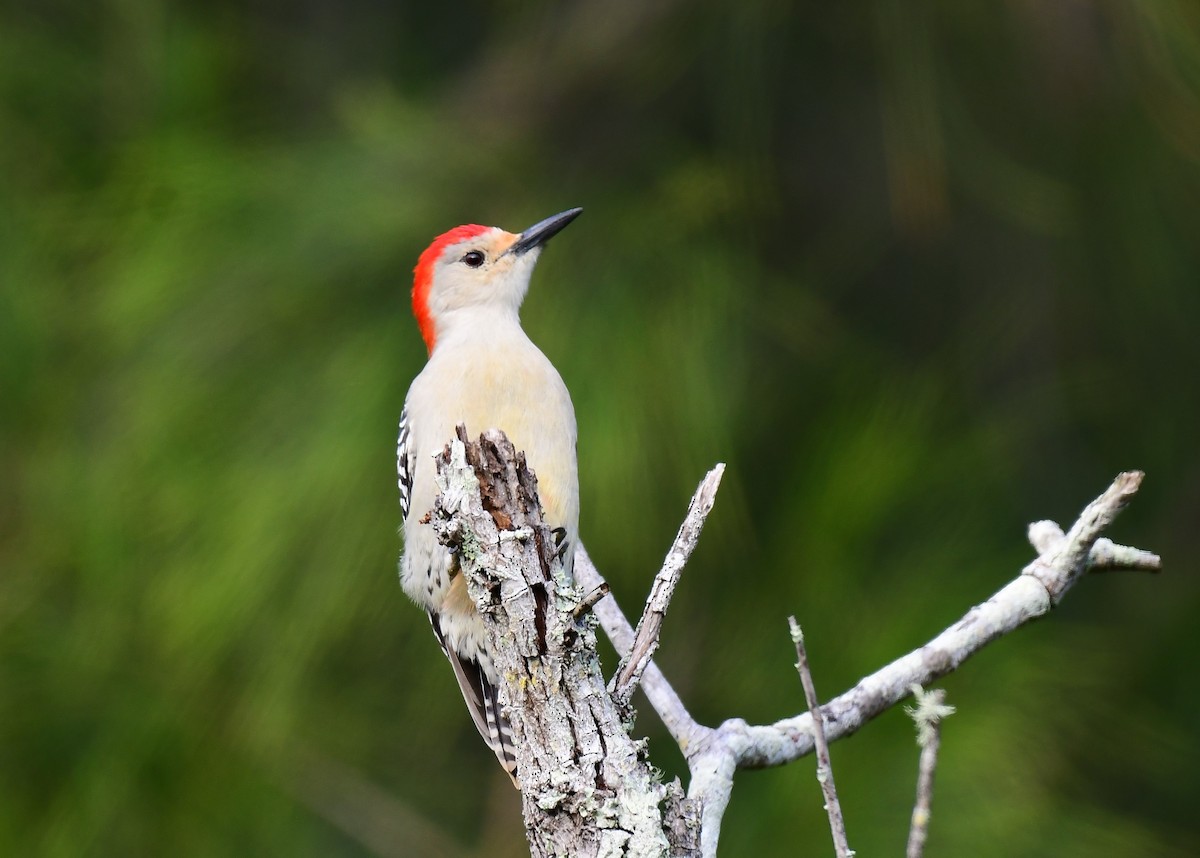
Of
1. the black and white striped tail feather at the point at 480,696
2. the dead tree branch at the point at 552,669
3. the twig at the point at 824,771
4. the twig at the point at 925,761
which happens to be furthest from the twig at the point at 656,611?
the black and white striped tail feather at the point at 480,696

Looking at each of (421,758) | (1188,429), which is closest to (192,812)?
(421,758)

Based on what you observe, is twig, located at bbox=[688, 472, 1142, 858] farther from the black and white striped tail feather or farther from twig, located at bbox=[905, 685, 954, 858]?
the black and white striped tail feather

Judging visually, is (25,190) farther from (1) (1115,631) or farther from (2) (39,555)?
(1) (1115,631)

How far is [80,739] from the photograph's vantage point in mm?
3771

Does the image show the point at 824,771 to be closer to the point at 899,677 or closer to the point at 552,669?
the point at 552,669

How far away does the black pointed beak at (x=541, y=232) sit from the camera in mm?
3301

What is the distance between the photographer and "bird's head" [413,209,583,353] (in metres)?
3.46

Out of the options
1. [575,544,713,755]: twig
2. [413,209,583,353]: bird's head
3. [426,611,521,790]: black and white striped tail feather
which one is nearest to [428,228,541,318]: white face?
[413,209,583,353]: bird's head

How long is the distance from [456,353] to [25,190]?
5.25 ft

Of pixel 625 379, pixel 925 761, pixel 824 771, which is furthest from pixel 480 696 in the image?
pixel 925 761

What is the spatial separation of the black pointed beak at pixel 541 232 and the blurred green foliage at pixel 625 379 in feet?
0.35

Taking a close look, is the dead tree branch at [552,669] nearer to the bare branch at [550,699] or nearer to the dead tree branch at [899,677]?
the bare branch at [550,699]

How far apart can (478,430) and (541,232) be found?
62 centimetres

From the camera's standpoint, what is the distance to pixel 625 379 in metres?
3.33
